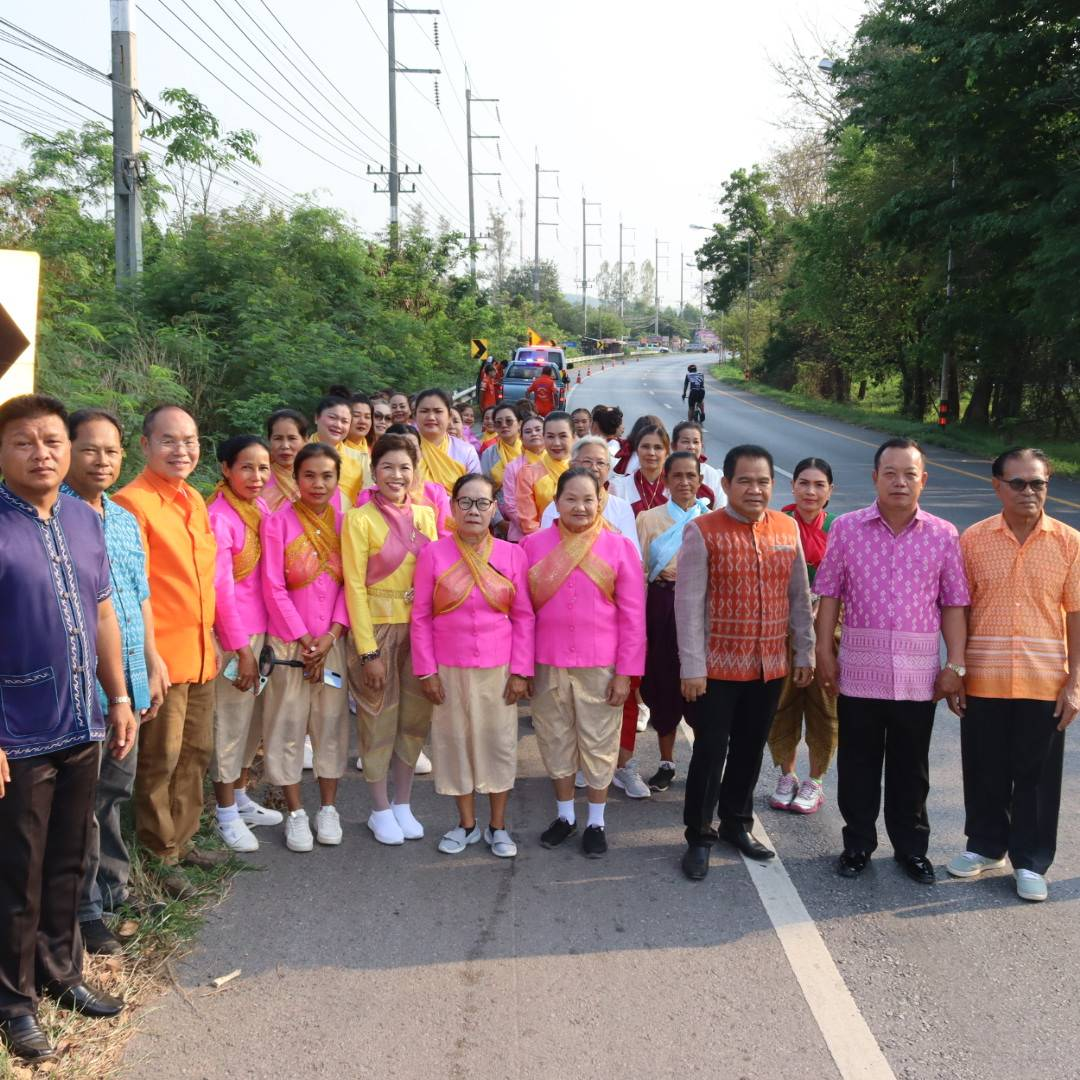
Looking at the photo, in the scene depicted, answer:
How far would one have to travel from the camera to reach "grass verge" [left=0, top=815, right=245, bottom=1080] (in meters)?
3.18

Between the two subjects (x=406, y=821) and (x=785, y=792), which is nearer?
(x=406, y=821)

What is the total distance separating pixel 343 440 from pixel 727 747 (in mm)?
3425

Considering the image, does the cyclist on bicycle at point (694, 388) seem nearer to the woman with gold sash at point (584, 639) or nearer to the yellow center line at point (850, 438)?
the yellow center line at point (850, 438)

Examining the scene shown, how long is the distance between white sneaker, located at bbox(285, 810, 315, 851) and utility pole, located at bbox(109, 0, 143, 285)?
10043 mm

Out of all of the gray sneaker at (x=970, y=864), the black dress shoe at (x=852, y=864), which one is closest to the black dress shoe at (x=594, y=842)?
the black dress shoe at (x=852, y=864)

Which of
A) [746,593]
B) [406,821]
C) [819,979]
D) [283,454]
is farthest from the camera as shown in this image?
[283,454]

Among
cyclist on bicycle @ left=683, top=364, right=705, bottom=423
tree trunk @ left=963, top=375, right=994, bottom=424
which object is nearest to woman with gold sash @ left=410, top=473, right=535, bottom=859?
cyclist on bicycle @ left=683, top=364, right=705, bottom=423

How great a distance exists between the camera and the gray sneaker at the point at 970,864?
14.6ft

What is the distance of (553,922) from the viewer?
4117mm

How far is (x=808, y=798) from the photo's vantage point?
17.3ft

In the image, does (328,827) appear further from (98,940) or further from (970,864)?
(970,864)

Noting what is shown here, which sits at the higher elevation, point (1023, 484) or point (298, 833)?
point (1023, 484)

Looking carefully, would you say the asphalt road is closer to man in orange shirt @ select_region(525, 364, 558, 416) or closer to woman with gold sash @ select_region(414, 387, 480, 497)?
woman with gold sash @ select_region(414, 387, 480, 497)

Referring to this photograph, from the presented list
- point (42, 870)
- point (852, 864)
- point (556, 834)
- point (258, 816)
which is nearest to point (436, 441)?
point (258, 816)
